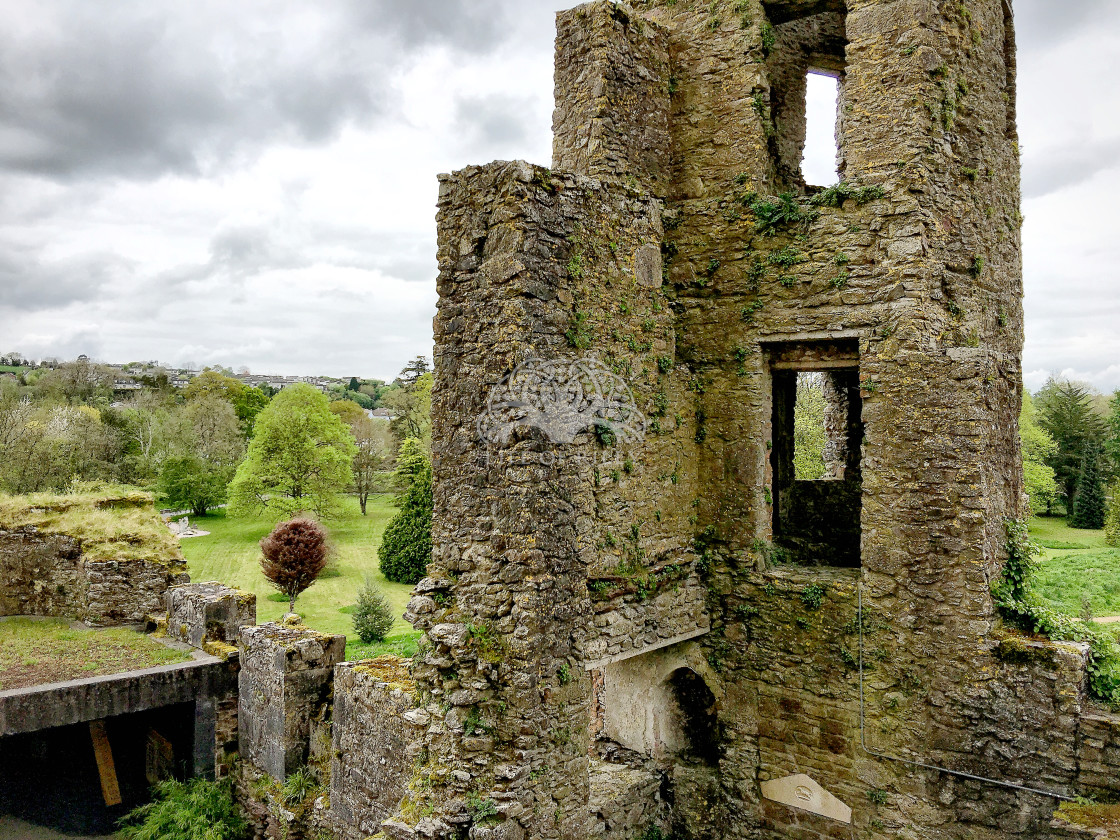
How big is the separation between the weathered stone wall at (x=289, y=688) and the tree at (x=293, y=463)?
60.9 ft

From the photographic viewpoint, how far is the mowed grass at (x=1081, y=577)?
1268 cm

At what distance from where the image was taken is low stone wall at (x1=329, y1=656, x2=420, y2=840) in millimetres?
8672

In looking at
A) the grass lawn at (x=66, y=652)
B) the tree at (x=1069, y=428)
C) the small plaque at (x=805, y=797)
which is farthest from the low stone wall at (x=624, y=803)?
the tree at (x=1069, y=428)

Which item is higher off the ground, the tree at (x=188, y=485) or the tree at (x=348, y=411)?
the tree at (x=348, y=411)

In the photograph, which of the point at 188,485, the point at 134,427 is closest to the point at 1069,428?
the point at 188,485

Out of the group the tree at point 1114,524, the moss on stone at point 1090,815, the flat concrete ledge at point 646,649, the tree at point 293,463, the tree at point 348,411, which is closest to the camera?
the moss on stone at point 1090,815

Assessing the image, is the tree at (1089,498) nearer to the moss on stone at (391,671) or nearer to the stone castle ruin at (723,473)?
the stone castle ruin at (723,473)

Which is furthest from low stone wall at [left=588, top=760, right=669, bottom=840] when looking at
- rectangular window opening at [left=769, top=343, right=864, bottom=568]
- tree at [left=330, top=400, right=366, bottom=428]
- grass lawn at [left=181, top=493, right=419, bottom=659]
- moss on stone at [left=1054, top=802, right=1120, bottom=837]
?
tree at [left=330, top=400, right=366, bottom=428]

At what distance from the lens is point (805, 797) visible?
26.2 ft

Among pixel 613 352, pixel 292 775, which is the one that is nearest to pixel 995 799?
pixel 613 352

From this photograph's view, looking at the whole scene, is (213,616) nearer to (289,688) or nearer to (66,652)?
(66,652)

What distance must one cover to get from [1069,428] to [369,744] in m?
30.9

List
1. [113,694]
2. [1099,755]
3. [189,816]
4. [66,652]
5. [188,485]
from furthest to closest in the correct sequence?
[188,485] < [66,652] < [189,816] < [113,694] < [1099,755]

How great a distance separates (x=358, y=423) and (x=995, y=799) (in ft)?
142
